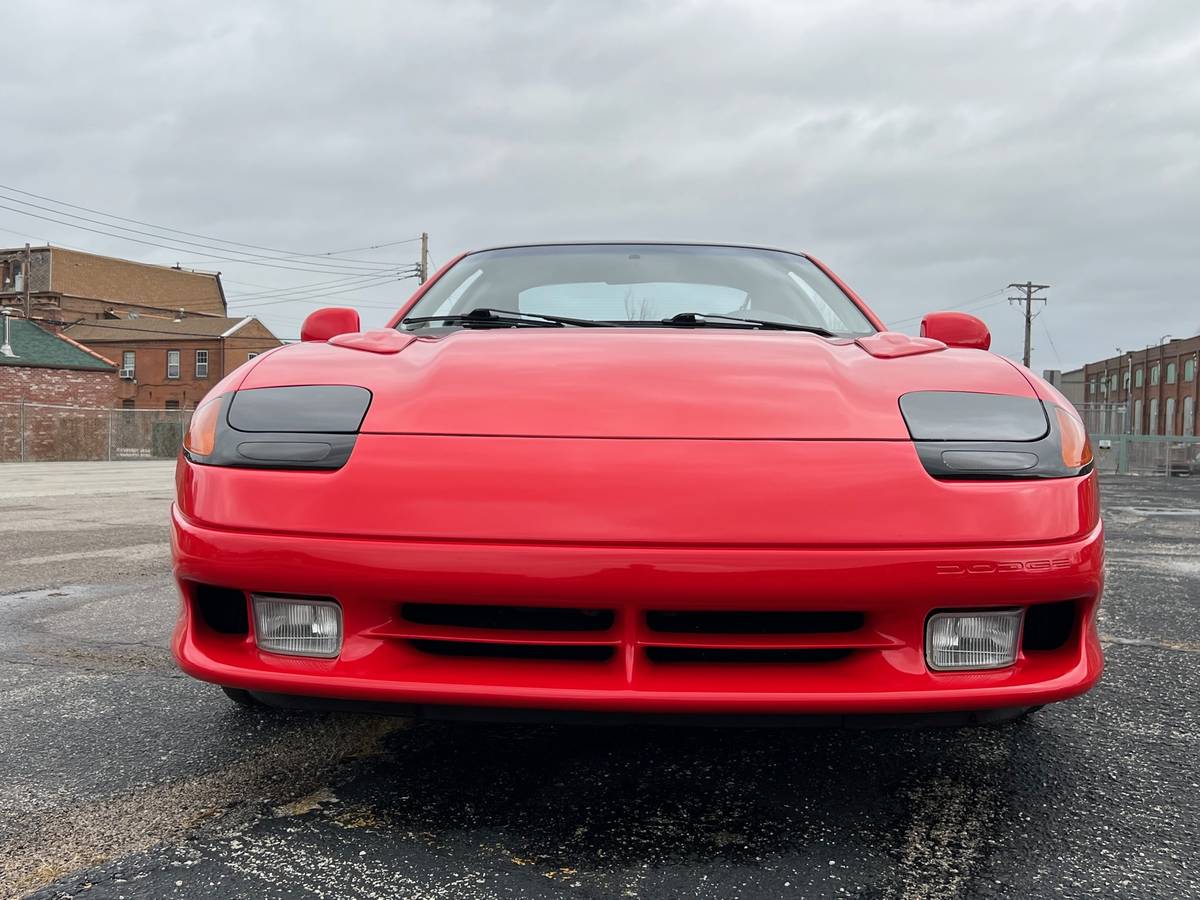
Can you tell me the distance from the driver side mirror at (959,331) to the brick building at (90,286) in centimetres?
5511

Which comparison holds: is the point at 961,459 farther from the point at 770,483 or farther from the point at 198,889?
the point at 198,889

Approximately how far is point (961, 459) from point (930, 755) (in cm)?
84

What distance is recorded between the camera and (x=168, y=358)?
1960 inches

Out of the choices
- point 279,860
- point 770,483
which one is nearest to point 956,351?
point 770,483

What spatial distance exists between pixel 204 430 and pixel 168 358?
53.4 meters

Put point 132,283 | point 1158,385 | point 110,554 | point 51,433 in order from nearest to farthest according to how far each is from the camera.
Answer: point 110,554, point 51,433, point 132,283, point 1158,385

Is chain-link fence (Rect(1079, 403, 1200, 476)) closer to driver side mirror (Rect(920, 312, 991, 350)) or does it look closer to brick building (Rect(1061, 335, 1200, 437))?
driver side mirror (Rect(920, 312, 991, 350))

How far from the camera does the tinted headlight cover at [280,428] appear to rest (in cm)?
167

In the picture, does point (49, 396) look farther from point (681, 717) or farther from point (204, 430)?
point (681, 717)

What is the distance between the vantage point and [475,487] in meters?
1.57

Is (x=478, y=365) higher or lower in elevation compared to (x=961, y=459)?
higher

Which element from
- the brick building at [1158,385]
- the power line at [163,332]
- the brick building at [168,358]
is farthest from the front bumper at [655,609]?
the brick building at [1158,385]

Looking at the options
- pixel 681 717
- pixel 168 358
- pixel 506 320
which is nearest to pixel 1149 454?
pixel 506 320

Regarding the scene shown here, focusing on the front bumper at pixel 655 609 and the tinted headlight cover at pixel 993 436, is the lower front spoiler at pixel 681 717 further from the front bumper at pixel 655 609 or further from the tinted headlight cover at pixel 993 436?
the tinted headlight cover at pixel 993 436
